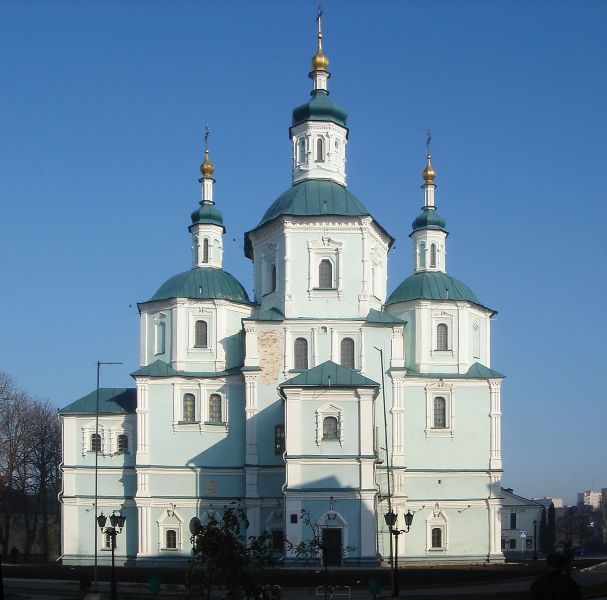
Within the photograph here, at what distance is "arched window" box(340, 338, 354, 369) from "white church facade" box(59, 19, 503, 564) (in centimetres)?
5

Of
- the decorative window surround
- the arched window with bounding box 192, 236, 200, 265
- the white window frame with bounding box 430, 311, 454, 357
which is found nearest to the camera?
the decorative window surround

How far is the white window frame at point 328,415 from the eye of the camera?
4519cm

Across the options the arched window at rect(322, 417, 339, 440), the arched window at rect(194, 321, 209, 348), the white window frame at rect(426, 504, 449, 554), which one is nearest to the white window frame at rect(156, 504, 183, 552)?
the arched window at rect(194, 321, 209, 348)

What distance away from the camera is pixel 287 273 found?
5006cm

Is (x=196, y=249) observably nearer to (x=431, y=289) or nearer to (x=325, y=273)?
(x=325, y=273)

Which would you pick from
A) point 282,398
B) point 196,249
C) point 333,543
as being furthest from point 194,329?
point 333,543

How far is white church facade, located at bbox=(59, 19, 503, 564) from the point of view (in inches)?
1954

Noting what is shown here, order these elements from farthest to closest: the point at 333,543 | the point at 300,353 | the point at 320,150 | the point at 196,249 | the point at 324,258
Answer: the point at 196,249 < the point at 320,150 < the point at 324,258 < the point at 300,353 < the point at 333,543

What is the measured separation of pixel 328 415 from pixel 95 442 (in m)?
12.9

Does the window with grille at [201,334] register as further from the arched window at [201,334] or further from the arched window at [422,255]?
the arched window at [422,255]

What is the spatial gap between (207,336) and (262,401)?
456 cm

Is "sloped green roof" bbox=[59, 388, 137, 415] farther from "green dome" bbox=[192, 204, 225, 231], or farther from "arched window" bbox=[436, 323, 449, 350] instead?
"arched window" bbox=[436, 323, 449, 350]

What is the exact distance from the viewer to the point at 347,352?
5000 centimetres

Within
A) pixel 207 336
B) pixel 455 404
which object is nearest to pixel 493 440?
pixel 455 404
